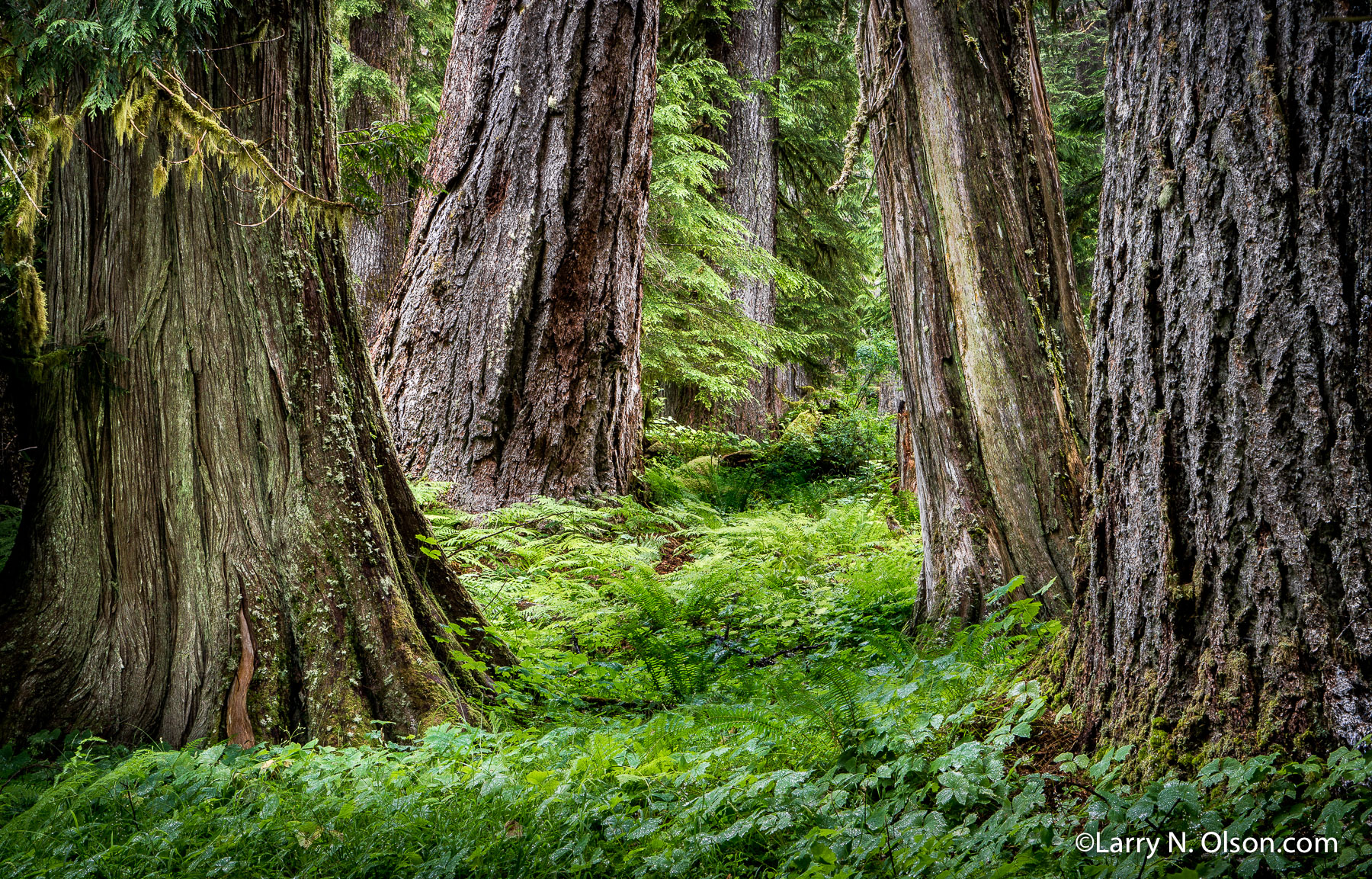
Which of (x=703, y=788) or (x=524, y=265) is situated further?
(x=524, y=265)

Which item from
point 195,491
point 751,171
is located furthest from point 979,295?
point 751,171

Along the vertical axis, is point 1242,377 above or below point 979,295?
below

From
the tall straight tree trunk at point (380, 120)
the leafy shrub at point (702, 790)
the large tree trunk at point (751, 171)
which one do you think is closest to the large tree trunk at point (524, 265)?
the leafy shrub at point (702, 790)

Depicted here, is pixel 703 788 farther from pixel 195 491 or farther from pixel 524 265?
pixel 524 265

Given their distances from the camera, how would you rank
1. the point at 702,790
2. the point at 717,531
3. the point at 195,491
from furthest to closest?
the point at 717,531, the point at 195,491, the point at 702,790

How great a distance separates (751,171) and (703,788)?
10881mm

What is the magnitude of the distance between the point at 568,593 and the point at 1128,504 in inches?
116

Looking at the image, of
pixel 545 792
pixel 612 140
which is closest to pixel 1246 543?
pixel 545 792

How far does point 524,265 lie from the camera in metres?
6.04

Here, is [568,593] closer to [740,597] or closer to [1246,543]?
[740,597]

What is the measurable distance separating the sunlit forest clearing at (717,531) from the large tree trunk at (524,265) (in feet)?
0.24

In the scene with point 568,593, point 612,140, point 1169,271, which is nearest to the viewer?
point 1169,271

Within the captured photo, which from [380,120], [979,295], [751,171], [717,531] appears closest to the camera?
[979,295]

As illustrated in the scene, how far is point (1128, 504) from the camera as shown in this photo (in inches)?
85.5
